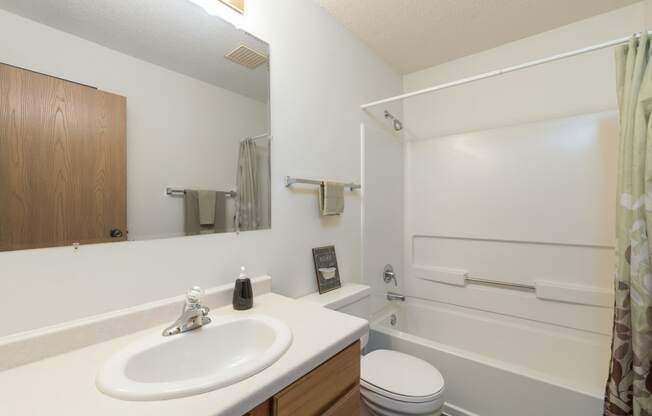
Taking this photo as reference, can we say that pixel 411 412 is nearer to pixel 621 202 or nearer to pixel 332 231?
pixel 332 231

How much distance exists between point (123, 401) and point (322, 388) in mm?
471

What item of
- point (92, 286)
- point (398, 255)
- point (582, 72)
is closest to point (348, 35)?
point (582, 72)

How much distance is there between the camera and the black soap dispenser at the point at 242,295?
109 centimetres

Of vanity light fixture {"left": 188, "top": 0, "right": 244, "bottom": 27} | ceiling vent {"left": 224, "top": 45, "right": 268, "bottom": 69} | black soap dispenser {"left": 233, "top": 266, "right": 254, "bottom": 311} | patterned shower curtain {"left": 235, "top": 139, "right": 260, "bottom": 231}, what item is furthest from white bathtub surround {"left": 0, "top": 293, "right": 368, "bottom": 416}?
vanity light fixture {"left": 188, "top": 0, "right": 244, "bottom": 27}

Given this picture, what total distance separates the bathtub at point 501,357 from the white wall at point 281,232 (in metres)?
0.64

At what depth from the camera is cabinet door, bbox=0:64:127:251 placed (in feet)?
2.37

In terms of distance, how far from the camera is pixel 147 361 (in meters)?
0.78

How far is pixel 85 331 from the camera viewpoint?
0.80m

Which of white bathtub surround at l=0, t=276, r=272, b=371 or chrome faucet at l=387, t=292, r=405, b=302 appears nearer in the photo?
white bathtub surround at l=0, t=276, r=272, b=371

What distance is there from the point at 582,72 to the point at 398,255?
173 cm

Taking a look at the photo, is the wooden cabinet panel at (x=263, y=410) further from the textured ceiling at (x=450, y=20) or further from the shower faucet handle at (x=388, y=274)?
the textured ceiling at (x=450, y=20)

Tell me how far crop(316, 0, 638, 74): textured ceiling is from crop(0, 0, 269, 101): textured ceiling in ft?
2.49

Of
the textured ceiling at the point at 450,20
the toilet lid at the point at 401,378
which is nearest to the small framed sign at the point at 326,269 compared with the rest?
the toilet lid at the point at 401,378

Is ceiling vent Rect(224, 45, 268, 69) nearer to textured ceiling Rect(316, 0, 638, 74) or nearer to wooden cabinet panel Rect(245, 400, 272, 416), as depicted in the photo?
textured ceiling Rect(316, 0, 638, 74)
